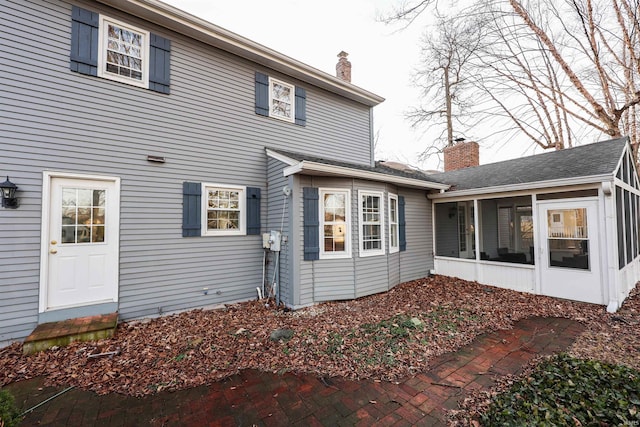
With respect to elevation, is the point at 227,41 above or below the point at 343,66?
below

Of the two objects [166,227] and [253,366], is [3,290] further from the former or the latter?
[253,366]

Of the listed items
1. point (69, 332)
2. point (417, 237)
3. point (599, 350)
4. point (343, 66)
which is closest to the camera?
point (599, 350)

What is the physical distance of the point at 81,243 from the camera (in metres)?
4.38

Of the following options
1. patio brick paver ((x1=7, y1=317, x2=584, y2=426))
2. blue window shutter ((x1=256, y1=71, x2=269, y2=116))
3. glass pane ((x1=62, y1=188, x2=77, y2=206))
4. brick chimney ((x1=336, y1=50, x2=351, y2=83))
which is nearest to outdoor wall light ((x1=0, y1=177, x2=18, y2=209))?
glass pane ((x1=62, y1=188, x2=77, y2=206))

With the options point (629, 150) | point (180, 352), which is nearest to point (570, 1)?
point (629, 150)

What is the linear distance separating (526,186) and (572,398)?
5.15 metres

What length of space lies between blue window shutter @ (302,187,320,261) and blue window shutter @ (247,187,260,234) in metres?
1.28

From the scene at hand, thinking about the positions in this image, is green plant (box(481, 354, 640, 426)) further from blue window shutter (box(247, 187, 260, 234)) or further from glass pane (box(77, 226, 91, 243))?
glass pane (box(77, 226, 91, 243))

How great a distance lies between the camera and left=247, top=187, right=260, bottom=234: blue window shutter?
19.8ft

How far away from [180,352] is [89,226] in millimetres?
2786

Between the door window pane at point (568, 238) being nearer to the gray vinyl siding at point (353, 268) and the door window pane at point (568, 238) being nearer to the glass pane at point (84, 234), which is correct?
Result: the gray vinyl siding at point (353, 268)

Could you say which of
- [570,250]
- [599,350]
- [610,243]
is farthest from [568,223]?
[599,350]

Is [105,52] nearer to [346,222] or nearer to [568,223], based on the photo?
[346,222]

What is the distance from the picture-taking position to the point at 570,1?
8070 millimetres
